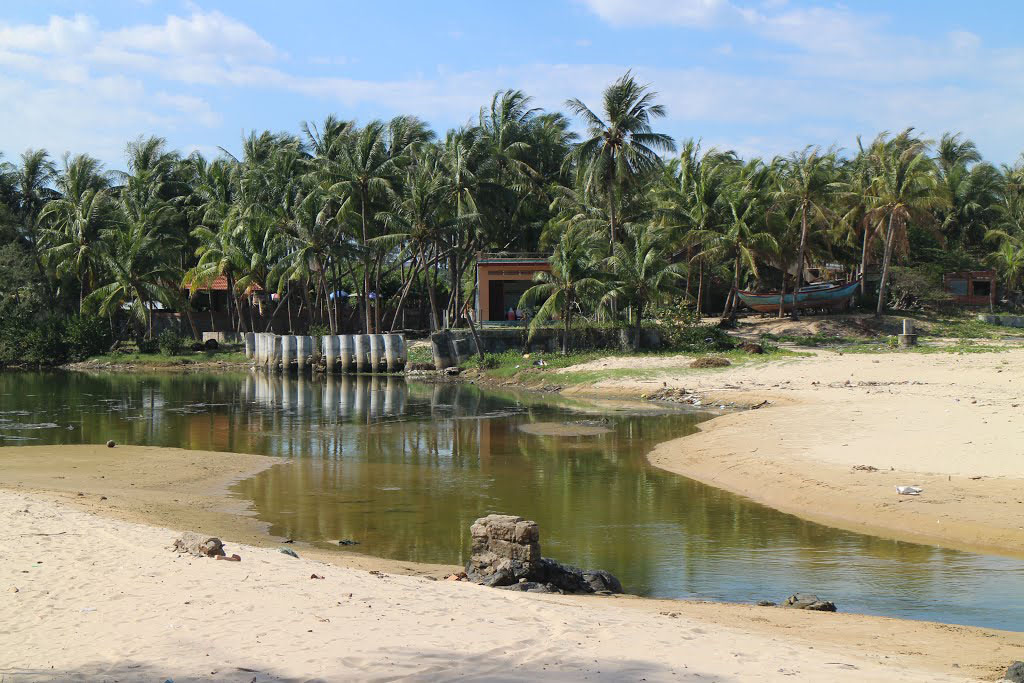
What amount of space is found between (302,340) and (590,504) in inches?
1412

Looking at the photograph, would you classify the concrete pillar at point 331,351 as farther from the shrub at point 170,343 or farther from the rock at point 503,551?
the rock at point 503,551

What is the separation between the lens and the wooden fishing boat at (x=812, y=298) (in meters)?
47.2

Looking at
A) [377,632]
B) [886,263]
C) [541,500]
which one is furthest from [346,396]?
[886,263]

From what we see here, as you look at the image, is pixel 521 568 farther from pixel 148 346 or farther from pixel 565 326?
pixel 148 346

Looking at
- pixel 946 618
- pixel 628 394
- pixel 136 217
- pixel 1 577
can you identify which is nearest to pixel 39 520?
pixel 1 577

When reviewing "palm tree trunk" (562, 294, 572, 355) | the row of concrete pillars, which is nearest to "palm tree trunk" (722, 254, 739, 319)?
"palm tree trunk" (562, 294, 572, 355)

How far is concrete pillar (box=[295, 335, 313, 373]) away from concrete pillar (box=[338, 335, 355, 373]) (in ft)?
7.79

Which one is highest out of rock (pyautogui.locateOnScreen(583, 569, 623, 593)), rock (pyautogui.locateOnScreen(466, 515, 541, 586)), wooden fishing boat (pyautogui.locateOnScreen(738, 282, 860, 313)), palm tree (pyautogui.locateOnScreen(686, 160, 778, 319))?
palm tree (pyautogui.locateOnScreen(686, 160, 778, 319))

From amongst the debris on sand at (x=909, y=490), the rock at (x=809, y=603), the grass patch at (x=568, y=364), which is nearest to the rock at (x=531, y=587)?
the rock at (x=809, y=603)

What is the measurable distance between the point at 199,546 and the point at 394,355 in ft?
115

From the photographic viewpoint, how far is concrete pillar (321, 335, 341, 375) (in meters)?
46.8

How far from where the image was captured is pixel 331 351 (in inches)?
1845

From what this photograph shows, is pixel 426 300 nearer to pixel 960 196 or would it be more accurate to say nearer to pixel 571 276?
pixel 571 276

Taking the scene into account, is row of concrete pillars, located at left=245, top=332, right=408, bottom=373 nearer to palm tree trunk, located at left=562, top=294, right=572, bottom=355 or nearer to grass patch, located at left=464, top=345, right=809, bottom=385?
grass patch, located at left=464, top=345, right=809, bottom=385
